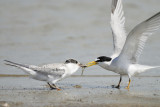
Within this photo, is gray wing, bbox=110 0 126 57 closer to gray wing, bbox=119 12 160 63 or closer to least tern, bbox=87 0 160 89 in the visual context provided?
least tern, bbox=87 0 160 89

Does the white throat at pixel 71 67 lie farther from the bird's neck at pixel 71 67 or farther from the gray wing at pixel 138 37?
the gray wing at pixel 138 37

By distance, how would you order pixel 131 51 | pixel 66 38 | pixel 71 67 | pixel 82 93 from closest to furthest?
pixel 82 93 < pixel 71 67 < pixel 131 51 < pixel 66 38

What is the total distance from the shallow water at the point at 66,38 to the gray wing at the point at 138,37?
65 cm

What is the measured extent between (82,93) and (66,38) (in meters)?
5.99

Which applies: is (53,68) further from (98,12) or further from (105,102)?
(98,12)

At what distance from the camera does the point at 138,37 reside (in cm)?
642

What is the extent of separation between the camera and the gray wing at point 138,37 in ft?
20.0

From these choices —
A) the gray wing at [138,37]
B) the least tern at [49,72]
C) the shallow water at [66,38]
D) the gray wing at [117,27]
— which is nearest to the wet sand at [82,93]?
the shallow water at [66,38]

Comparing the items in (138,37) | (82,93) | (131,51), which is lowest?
(82,93)

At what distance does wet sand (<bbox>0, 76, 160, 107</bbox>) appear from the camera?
15.3ft

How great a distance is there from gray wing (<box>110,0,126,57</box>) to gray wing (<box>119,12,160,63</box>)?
0.61m

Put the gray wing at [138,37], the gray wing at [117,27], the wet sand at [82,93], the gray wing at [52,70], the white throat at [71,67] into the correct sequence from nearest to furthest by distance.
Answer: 1. the wet sand at [82,93]
2. the gray wing at [138,37]
3. the gray wing at [52,70]
4. the white throat at [71,67]
5. the gray wing at [117,27]

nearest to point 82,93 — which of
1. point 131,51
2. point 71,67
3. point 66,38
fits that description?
point 71,67

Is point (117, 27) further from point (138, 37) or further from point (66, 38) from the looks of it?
point (66, 38)
